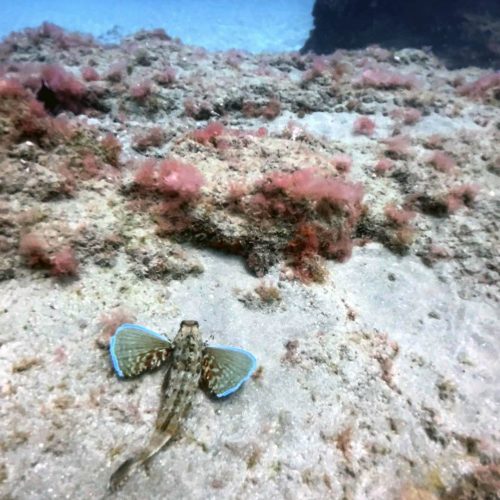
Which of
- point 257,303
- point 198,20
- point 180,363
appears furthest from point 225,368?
point 198,20

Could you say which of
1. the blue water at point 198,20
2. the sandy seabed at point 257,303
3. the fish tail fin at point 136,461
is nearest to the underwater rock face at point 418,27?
the blue water at point 198,20

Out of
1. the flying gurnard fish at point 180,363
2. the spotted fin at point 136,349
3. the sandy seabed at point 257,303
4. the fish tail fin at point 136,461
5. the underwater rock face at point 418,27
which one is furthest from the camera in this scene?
the underwater rock face at point 418,27

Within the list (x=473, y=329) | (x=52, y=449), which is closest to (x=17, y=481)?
(x=52, y=449)

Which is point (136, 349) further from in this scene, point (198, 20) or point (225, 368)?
point (198, 20)

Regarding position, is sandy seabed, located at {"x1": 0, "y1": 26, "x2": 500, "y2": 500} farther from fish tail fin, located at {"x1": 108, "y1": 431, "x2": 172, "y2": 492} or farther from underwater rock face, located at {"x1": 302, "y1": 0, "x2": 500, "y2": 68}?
underwater rock face, located at {"x1": 302, "y1": 0, "x2": 500, "y2": 68}

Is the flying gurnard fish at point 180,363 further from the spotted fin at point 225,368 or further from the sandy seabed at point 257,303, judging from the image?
the sandy seabed at point 257,303

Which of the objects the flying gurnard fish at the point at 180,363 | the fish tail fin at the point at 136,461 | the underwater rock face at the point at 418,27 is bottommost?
the fish tail fin at the point at 136,461

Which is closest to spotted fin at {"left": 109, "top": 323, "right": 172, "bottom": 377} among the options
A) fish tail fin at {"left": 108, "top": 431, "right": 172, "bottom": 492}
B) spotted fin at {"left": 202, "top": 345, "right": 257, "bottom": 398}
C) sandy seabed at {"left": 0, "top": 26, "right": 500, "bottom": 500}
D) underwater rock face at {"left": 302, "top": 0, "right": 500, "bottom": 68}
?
sandy seabed at {"left": 0, "top": 26, "right": 500, "bottom": 500}

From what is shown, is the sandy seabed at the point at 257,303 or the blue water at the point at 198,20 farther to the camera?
the blue water at the point at 198,20
